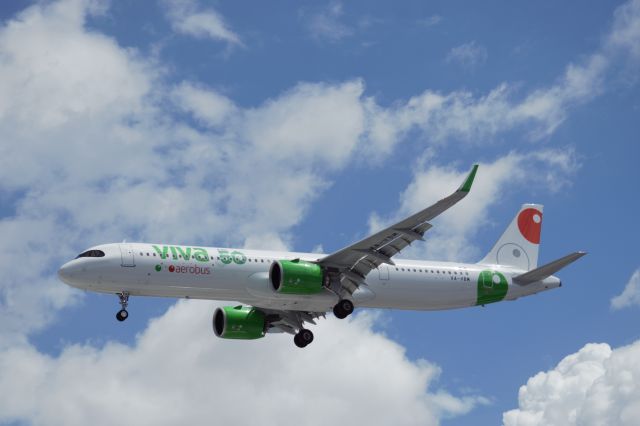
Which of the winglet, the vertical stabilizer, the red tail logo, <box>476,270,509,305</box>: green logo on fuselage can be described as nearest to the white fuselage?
<box>476,270,509,305</box>: green logo on fuselage

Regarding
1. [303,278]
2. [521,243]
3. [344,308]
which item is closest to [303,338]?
[344,308]

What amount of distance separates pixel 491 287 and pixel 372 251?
8396 mm

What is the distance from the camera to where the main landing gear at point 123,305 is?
1553 inches

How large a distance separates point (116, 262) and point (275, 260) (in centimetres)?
653

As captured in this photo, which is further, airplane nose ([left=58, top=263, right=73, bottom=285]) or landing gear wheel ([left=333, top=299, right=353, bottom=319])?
landing gear wheel ([left=333, top=299, right=353, bottom=319])

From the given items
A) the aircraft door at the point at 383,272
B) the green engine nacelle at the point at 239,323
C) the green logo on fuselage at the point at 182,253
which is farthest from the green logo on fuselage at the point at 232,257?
the green engine nacelle at the point at 239,323

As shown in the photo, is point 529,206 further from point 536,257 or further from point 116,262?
point 116,262

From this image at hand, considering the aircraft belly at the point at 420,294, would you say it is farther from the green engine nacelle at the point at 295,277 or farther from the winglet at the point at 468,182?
the winglet at the point at 468,182

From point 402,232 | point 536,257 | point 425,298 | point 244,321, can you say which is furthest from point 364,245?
point 536,257

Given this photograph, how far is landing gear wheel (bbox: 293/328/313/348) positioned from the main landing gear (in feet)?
30.5

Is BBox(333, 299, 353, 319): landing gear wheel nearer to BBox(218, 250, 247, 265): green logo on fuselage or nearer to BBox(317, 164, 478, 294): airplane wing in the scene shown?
BBox(317, 164, 478, 294): airplane wing

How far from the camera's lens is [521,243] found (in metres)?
49.8

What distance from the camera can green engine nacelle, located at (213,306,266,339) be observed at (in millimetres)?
46031

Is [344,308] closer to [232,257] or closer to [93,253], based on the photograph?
A: [232,257]
